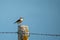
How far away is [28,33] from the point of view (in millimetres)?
12766

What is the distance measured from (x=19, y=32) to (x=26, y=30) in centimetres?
35

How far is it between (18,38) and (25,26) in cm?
68

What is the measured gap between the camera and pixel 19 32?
42.3 feet

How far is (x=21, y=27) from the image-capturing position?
509 inches

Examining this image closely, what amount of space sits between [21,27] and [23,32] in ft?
0.93

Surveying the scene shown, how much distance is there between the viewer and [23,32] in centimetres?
1281

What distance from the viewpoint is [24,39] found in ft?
41.5

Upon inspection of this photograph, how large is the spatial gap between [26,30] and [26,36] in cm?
34

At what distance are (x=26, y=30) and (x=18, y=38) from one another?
550 mm

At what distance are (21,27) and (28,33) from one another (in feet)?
1.56

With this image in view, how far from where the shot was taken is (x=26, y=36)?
41.7 feet

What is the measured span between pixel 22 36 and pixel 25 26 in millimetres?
532

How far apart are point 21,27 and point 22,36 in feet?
1.54

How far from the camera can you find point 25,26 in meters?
12.9
